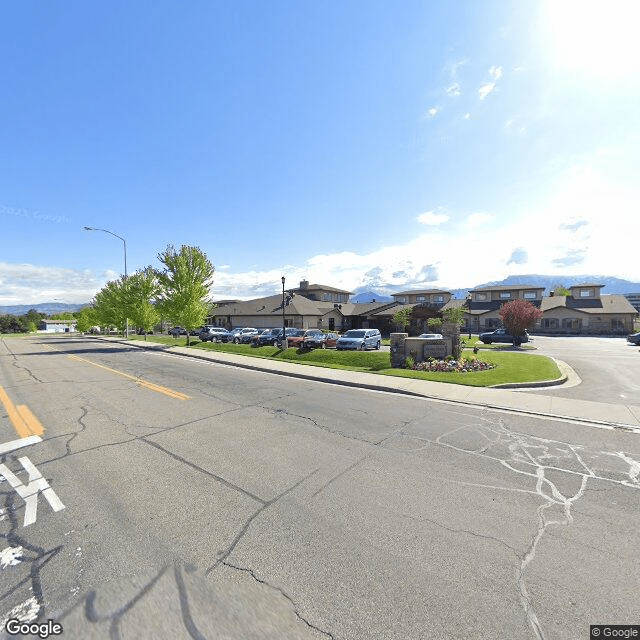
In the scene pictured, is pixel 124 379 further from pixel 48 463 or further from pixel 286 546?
pixel 286 546

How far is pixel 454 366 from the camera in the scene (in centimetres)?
1510

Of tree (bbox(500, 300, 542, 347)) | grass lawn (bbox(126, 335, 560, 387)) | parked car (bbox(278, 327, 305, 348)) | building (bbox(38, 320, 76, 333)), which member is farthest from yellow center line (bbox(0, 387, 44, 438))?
building (bbox(38, 320, 76, 333))

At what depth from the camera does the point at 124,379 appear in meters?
13.8

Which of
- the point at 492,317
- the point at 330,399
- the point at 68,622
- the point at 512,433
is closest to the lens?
the point at 68,622

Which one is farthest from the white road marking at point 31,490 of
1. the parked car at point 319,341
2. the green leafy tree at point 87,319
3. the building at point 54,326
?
the building at point 54,326

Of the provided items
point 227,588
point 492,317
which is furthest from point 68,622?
point 492,317

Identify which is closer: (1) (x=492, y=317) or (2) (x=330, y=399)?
(2) (x=330, y=399)

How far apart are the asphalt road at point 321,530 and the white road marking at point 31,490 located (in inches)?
1.3

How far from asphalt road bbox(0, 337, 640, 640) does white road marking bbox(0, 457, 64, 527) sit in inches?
1.3

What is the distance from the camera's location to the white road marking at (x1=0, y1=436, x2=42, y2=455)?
6258 millimetres

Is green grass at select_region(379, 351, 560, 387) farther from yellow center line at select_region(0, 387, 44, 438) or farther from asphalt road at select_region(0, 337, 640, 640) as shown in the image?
yellow center line at select_region(0, 387, 44, 438)

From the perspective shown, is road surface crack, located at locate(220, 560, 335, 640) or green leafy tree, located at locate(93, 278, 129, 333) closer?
road surface crack, located at locate(220, 560, 335, 640)

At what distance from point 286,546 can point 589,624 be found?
271 cm

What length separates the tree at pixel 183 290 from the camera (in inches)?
1232
